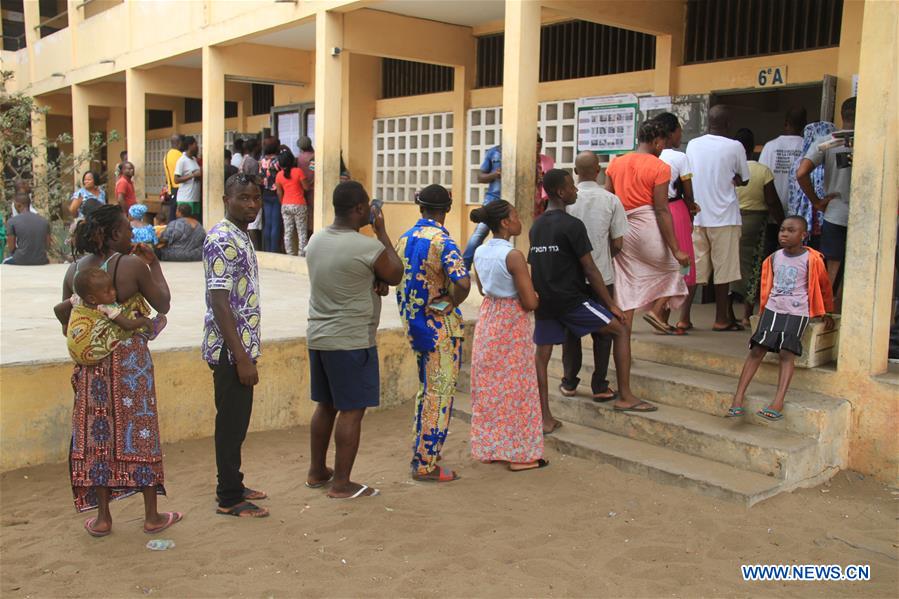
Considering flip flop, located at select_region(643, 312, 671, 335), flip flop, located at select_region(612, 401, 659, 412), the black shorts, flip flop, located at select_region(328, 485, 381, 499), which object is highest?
the black shorts

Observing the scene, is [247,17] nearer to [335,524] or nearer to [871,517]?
[335,524]

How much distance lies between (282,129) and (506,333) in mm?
9505

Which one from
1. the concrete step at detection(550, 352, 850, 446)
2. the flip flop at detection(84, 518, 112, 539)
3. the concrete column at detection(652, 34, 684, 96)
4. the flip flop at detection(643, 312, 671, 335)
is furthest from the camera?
the concrete column at detection(652, 34, 684, 96)

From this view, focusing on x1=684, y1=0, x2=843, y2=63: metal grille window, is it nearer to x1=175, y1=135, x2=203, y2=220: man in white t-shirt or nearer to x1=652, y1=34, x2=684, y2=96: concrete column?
x1=652, y1=34, x2=684, y2=96: concrete column

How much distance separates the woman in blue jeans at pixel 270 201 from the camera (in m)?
11.2

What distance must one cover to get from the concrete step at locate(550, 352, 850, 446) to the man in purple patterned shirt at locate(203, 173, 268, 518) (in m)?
2.58

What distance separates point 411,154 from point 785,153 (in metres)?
6.30

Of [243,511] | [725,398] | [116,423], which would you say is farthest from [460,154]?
[116,423]

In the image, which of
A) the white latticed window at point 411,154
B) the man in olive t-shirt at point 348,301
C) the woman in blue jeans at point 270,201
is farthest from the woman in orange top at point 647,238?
the woman in blue jeans at point 270,201

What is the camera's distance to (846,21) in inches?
276

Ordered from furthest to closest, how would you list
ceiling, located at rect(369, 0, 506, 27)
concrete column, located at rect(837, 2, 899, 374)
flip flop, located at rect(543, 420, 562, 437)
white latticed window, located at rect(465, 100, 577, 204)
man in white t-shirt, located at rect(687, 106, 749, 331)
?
white latticed window, located at rect(465, 100, 577, 204)
ceiling, located at rect(369, 0, 506, 27)
man in white t-shirt, located at rect(687, 106, 749, 331)
flip flop, located at rect(543, 420, 562, 437)
concrete column, located at rect(837, 2, 899, 374)

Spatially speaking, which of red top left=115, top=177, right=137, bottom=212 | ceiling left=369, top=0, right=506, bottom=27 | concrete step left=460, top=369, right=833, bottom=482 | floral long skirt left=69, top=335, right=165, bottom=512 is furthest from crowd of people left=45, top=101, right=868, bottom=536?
red top left=115, top=177, right=137, bottom=212

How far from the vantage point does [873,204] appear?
4785mm

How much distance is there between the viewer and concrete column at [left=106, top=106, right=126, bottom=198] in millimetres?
19792
